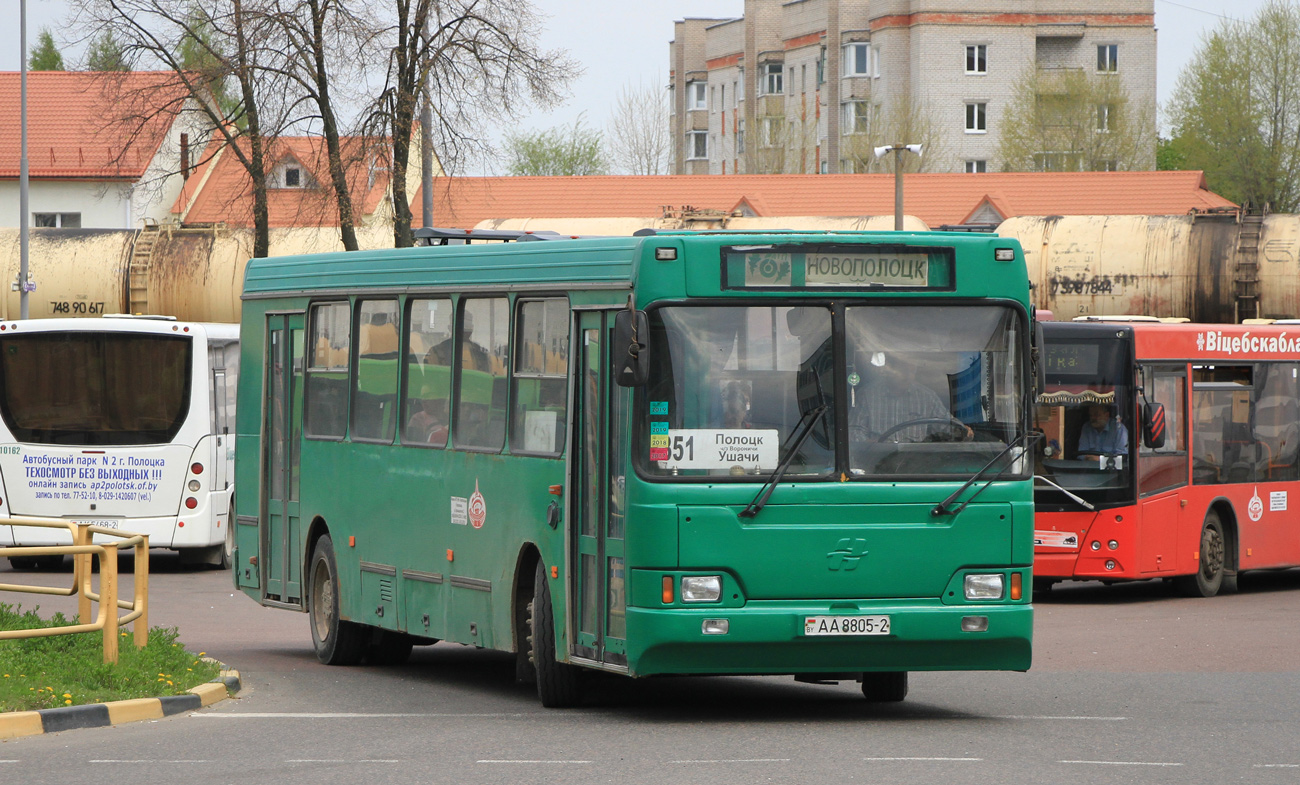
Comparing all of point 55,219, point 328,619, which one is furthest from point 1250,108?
point 328,619

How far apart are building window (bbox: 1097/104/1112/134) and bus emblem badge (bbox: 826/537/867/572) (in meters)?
74.7

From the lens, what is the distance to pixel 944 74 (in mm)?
91188

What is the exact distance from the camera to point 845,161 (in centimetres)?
8975

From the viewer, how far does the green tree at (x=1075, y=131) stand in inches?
3236

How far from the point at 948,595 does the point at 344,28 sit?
2420 cm

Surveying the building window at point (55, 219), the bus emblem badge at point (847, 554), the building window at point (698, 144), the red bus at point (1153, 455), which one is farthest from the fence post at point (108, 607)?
the building window at point (698, 144)

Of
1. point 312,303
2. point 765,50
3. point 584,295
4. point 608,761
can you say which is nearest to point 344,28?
point 312,303

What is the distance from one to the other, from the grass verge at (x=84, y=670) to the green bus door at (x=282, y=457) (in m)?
2.17

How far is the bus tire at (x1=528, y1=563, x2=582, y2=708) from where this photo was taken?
1124 cm

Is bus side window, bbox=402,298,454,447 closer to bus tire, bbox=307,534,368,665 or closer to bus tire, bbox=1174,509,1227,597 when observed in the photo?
bus tire, bbox=307,534,368,665

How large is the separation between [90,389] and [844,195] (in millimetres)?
38410

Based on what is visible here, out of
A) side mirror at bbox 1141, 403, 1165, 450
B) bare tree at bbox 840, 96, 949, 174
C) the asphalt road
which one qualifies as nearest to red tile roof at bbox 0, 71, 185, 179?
bare tree at bbox 840, 96, 949, 174

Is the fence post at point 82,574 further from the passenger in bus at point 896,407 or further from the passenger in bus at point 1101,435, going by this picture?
the passenger in bus at point 1101,435

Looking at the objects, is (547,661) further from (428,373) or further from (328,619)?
(328,619)
